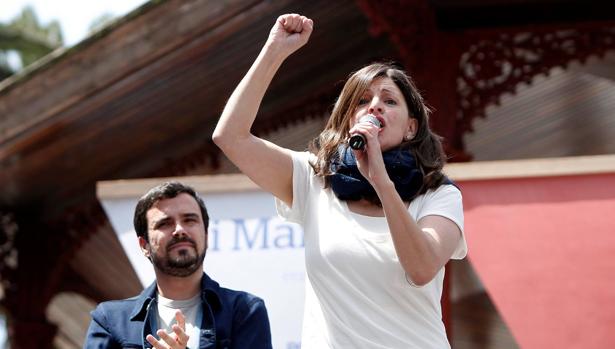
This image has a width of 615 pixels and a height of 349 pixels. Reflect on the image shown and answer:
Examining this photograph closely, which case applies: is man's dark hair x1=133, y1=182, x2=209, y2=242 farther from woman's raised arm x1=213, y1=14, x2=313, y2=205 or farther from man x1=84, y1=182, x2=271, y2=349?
woman's raised arm x1=213, y1=14, x2=313, y2=205

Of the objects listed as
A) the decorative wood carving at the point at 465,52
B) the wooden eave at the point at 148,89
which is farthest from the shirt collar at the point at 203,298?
the decorative wood carving at the point at 465,52

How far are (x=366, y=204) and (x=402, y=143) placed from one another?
0.17 metres

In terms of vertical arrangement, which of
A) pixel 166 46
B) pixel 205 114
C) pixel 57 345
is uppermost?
pixel 166 46

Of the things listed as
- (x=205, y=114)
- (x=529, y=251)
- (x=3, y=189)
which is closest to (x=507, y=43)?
(x=205, y=114)

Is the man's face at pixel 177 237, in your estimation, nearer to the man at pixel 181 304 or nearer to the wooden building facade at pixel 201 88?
the man at pixel 181 304

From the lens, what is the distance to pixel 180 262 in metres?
3.80

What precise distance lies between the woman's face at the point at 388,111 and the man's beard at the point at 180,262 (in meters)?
0.85

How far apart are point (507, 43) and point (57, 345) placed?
8.88 meters

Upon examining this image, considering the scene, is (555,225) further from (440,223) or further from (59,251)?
(59,251)

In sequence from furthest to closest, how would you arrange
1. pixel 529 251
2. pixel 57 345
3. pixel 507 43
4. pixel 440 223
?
pixel 57 345
pixel 507 43
pixel 529 251
pixel 440 223

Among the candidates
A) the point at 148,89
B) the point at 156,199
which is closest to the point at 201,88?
the point at 148,89

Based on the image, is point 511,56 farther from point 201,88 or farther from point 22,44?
point 22,44

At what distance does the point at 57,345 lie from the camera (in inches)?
603

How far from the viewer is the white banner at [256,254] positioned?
545cm
